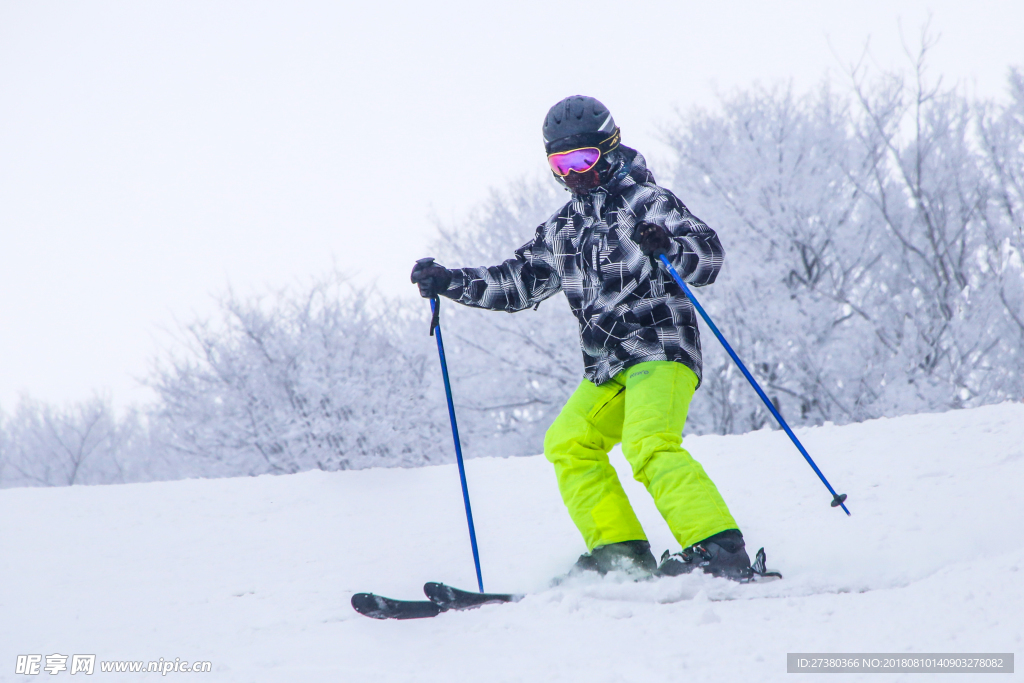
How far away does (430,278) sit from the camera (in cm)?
273

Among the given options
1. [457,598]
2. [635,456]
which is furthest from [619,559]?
[457,598]

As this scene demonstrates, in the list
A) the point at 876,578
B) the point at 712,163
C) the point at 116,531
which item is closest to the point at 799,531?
the point at 876,578

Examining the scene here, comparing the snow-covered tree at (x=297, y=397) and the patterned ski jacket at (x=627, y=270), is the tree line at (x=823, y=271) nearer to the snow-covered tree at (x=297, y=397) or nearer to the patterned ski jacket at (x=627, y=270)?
the snow-covered tree at (x=297, y=397)

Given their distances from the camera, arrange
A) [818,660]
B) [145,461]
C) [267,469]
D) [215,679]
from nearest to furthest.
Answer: [818,660], [215,679], [267,469], [145,461]

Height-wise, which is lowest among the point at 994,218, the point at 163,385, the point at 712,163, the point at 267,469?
the point at 267,469

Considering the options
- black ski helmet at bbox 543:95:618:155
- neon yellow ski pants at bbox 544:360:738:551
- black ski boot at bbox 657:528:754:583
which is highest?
black ski helmet at bbox 543:95:618:155

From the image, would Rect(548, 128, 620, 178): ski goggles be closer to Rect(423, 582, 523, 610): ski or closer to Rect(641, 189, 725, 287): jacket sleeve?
Rect(641, 189, 725, 287): jacket sleeve

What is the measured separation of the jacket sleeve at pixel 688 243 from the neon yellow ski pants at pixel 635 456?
1.03 ft

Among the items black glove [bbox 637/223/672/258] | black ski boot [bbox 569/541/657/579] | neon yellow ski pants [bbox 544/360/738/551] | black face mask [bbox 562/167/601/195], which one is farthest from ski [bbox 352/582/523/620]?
black face mask [bbox 562/167/601/195]

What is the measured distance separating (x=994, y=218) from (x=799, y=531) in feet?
38.1

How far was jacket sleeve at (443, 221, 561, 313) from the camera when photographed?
9.27 ft

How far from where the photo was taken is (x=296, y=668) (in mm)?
1734

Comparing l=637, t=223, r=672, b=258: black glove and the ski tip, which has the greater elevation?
l=637, t=223, r=672, b=258: black glove

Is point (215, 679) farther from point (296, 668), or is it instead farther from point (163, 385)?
point (163, 385)
